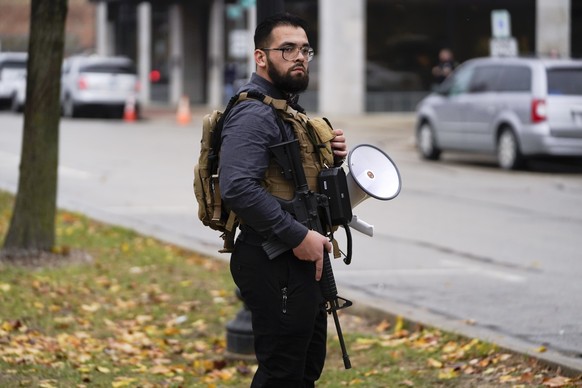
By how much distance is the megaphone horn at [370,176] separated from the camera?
491 cm

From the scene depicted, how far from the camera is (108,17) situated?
56094 mm

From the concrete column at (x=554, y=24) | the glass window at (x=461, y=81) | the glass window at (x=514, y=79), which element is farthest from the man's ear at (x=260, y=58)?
the concrete column at (x=554, y=24)

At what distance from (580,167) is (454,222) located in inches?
302

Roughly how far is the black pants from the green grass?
180cm

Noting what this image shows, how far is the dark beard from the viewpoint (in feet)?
15.7

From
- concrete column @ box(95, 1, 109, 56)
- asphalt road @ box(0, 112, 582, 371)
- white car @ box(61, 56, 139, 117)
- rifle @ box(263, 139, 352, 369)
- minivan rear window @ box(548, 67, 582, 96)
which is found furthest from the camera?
concrete column @ box(95, 1, 109, 56)

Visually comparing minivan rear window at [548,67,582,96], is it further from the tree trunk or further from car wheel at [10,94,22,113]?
car wheel at [10,94,22,113]

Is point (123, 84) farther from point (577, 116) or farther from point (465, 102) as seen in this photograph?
point (577, 116)

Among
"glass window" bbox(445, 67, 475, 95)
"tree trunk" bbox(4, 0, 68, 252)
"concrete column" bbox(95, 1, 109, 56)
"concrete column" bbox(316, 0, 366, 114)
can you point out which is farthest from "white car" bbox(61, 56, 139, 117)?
"tree trunk" bbox(4, 0, 68, 252)

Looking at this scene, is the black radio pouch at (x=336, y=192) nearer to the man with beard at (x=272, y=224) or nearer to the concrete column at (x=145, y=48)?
the man with beard at (x=272, y=224)

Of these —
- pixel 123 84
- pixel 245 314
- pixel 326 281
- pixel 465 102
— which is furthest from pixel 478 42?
pixel 326 281

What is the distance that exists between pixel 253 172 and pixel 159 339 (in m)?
3.55

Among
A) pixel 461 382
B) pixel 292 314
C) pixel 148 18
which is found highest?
pixel 148 18

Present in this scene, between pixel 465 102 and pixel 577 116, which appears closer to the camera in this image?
pixel 577 116
